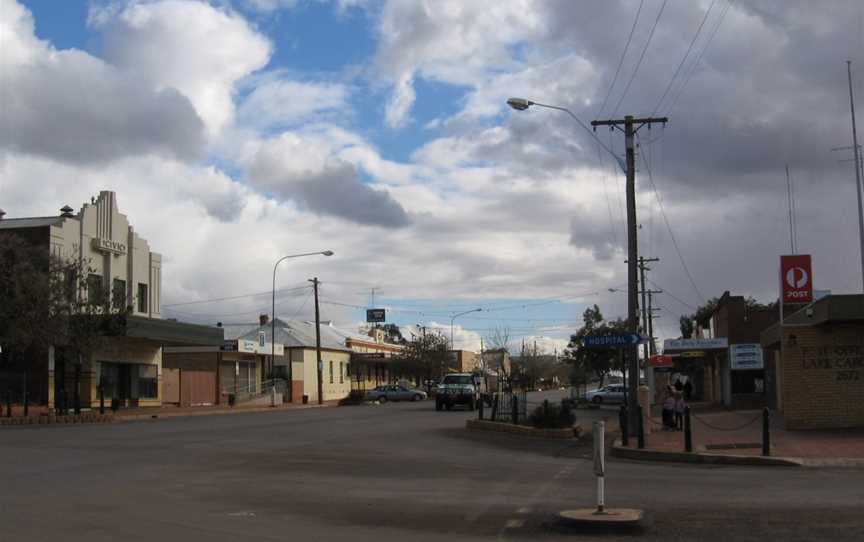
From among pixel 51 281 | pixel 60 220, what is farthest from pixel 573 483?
pixel 60 220

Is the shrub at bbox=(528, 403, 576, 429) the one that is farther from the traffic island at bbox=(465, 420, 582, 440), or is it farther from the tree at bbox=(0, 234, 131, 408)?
the tree at bbox=(0, 234, 131, 408)

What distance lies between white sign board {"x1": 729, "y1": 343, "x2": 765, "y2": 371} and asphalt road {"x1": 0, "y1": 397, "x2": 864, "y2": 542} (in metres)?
25.5

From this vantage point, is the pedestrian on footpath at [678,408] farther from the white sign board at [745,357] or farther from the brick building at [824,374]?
the white sign board at [745,357]

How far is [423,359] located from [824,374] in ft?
213

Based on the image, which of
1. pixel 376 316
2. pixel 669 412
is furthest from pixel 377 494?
pixel 376 316

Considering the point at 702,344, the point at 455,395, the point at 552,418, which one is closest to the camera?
the point at 552,418

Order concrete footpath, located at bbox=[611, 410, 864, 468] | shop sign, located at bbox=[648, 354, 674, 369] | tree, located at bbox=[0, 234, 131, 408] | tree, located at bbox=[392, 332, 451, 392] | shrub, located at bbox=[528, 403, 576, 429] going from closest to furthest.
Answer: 1. concrete footpath, located at bbox=[611, 410, 864, 468]
2. shrub, located at bbox=[528, 403, 576, 429]
3. tree, located at bbox=[0, 234, 131, 408]
4. shop sign, located at bbox=[648, 354, 674, 369]
5. tree, located at bbox=[392, 332, 451, 392]

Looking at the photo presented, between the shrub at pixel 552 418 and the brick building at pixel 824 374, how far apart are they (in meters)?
6.01

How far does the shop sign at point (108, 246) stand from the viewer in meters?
48.9

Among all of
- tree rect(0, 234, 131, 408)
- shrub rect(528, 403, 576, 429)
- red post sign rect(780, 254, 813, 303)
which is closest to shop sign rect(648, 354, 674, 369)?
red post sign rect(780, 254, 813, 303)

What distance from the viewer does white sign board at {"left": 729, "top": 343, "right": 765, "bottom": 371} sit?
1828 inches

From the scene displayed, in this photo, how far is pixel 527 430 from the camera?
26562 millimetres

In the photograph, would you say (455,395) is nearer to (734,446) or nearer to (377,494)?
(734,446)

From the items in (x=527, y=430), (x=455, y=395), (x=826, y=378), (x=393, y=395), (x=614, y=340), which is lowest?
(x=393, y=395)
